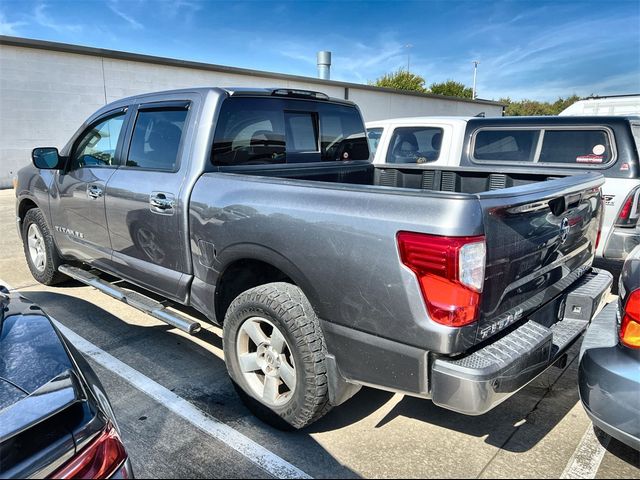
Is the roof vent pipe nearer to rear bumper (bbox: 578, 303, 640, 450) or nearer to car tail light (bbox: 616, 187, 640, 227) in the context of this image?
car tail light (bbox: 616, 187, 640, 227)

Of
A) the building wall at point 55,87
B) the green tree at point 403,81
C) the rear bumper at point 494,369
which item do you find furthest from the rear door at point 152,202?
the green tree at point 403,81

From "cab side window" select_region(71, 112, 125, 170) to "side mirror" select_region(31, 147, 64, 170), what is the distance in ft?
0.39

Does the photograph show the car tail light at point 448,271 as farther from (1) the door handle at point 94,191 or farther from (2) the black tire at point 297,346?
(1) the door handle at point 94,191

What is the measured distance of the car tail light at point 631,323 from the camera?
2.12 metres

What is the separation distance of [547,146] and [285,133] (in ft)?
12.9

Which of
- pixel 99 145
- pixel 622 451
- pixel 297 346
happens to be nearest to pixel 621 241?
pixel 622 451

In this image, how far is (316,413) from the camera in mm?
2436

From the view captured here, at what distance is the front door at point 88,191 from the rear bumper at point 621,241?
503 centimetres

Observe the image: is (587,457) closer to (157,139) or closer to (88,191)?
(157,139)

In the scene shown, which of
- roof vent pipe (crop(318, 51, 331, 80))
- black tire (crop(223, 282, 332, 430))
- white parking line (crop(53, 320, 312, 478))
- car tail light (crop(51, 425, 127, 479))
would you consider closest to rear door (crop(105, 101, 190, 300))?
white parking line (crop(53, 320, 312, 478))

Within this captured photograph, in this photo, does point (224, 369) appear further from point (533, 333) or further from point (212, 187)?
point (533, 333)

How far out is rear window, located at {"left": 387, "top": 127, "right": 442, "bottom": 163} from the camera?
6852 millimetres

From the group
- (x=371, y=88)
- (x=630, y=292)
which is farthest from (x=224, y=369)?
(x=371, y=88)

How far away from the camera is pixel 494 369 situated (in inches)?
77.6
